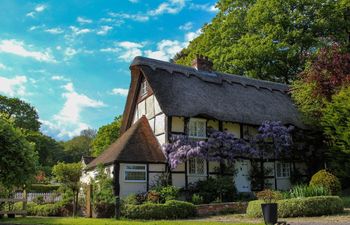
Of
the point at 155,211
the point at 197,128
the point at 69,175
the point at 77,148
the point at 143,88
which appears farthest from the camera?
the point at 77,148

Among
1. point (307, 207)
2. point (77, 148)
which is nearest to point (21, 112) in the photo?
point (77, 148)

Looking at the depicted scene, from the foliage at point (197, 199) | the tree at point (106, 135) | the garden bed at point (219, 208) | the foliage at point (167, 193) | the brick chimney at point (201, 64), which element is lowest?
the garden bed at point (219, 208)

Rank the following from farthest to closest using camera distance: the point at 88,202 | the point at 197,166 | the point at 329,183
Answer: the point at 197,166 → the point at 329,183 → the point at 88,202

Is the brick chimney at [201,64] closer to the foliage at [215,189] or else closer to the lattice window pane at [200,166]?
the lattice window pane at [200,166]

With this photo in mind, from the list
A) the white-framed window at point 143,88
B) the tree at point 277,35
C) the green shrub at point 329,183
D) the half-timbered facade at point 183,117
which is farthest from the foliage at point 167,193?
the tree at point 277,35

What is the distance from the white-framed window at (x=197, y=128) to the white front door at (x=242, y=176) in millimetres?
2975

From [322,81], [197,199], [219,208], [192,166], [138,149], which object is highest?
[322,81]

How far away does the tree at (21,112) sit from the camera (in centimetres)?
Answer: 5350

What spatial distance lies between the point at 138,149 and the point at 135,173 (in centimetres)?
134

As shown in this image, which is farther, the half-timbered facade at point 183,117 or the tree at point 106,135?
the tree at point 106,135

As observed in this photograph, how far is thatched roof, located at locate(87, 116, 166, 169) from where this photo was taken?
21.0m

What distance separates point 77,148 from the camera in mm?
76125

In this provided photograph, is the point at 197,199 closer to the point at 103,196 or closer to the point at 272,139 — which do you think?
the point at 103,196

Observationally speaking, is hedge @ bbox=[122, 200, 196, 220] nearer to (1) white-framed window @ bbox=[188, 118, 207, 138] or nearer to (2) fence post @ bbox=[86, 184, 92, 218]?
(2) fence post @ bbox=[86, 184, 92, 218]
